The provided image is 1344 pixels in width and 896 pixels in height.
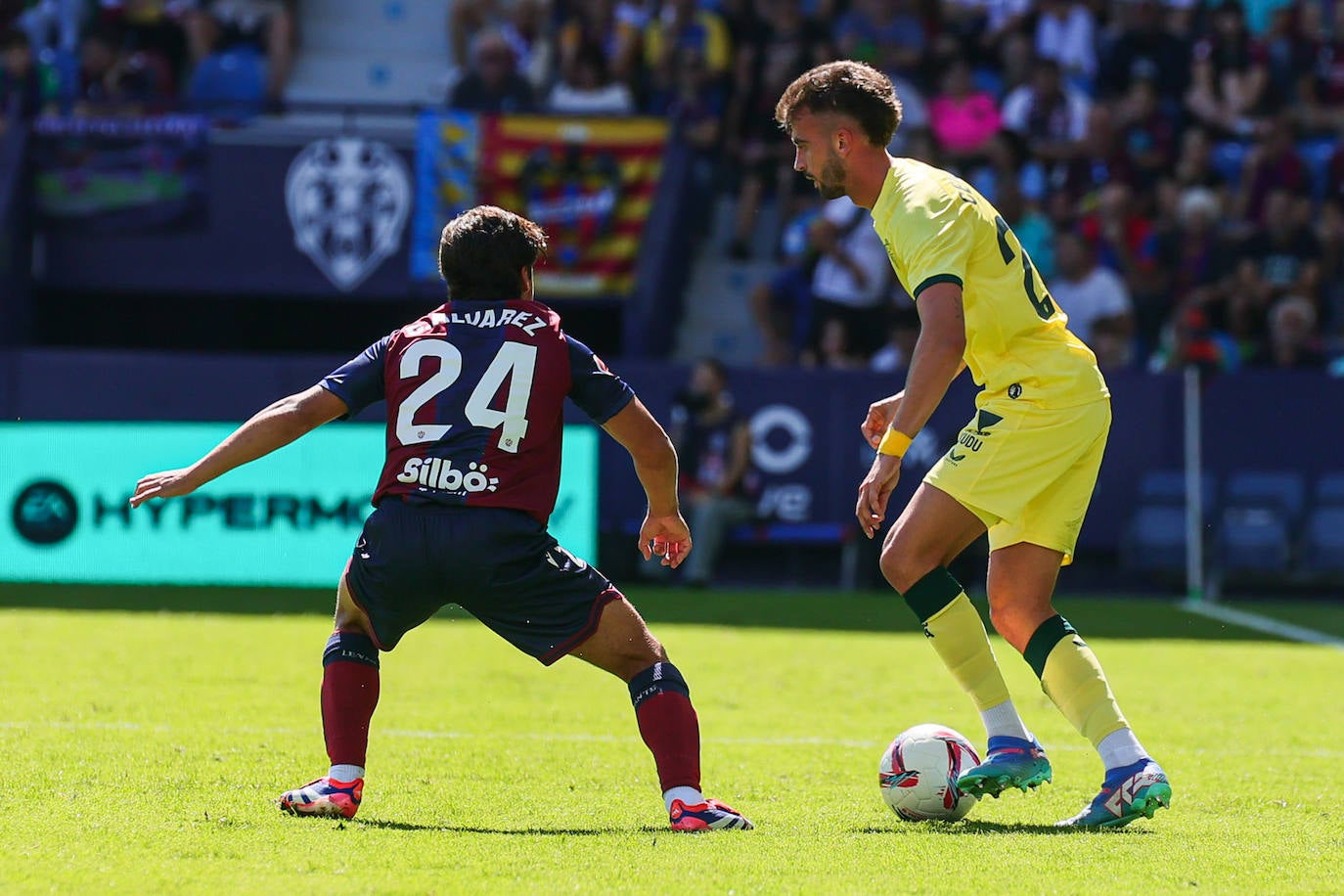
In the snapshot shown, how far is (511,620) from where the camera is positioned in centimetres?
508

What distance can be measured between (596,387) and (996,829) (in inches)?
68.7

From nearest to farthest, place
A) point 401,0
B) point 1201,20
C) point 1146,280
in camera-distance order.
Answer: point 1146,280 → point 1201,20 → point 401,0

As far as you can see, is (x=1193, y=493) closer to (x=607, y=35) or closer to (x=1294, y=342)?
(x=1294, y=342)

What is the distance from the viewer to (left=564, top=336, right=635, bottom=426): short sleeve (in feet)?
16.6

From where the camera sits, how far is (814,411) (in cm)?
1541

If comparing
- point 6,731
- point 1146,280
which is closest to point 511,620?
→ point 6,731

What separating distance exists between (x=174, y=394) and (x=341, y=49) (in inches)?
265

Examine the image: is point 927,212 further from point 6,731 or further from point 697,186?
point 697,186

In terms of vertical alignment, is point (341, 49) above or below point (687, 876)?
above

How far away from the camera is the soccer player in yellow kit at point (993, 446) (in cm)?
533

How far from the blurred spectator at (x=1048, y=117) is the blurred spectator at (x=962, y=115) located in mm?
267

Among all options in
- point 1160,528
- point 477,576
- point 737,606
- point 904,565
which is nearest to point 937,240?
point 904,565

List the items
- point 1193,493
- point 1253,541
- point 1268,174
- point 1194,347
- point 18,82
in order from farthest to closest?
point 18,82, point 1268,174, point 1194,347, point 1193,493, point 1253,541

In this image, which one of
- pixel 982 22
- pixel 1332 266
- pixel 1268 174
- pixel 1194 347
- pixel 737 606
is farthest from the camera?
pixel 982 22
